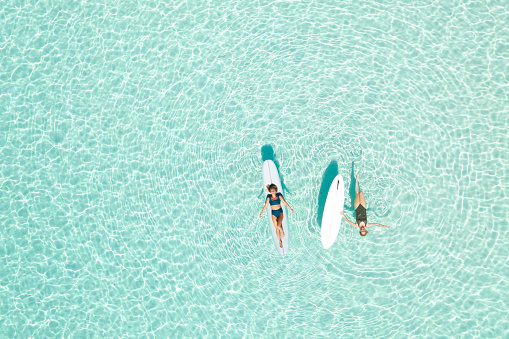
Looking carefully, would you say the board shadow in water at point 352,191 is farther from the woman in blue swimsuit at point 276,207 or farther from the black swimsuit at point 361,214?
the woman in blue swimsuit at point 276,207

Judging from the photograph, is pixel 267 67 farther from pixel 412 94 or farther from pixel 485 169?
pixel 485 169

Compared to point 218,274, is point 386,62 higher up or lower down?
higher up

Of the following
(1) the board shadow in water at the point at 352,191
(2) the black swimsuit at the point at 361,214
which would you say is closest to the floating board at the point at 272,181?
(1) the board shadow in water at the point at 352,191

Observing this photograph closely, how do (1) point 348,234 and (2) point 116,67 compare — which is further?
(2) point 116,67

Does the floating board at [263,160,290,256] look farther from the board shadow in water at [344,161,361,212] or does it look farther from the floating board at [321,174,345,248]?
the board shadow in water at [344,161,361,212]

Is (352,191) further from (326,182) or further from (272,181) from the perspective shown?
(272,181)

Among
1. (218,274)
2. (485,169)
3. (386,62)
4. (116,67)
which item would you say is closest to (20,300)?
(218,274)

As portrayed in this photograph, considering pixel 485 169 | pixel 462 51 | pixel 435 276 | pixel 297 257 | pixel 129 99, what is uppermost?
pixel 462 51
